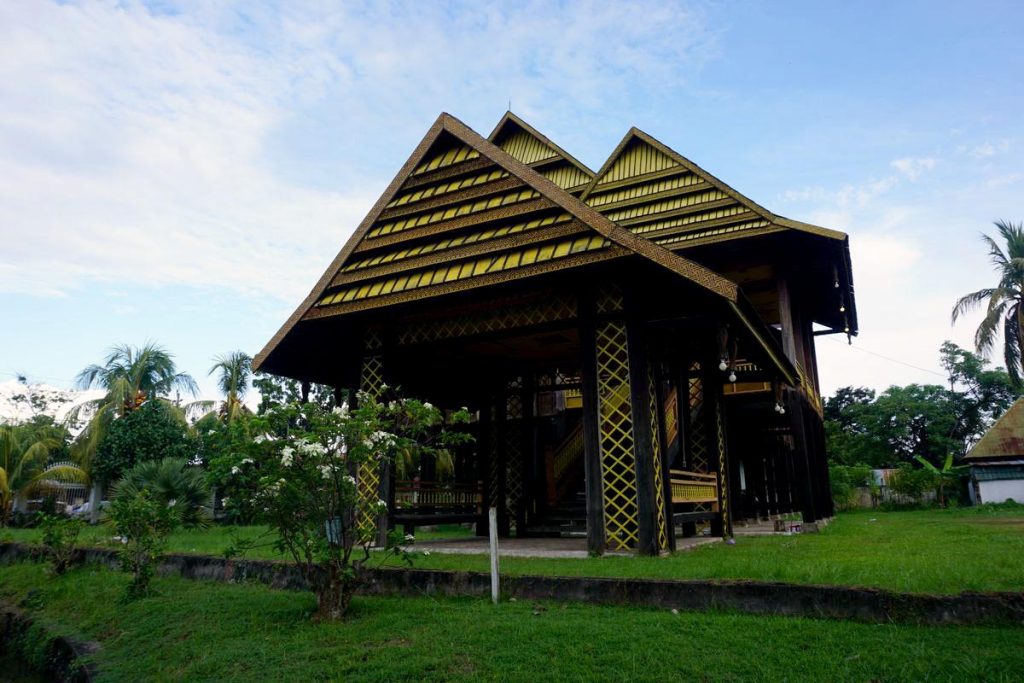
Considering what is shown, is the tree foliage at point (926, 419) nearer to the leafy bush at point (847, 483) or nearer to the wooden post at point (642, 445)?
the leafy bush at point (847, 483)

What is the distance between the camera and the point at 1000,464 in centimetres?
2728

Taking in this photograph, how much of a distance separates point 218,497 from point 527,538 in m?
16.6

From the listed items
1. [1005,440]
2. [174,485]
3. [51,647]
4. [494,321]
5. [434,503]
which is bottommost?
[51,647]

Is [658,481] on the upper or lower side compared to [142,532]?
upper

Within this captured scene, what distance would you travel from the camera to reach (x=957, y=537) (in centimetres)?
1026

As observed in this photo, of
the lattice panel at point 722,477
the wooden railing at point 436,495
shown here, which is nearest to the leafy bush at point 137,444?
the wooden railing at point 436,495

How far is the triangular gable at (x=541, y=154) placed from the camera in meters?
18.2

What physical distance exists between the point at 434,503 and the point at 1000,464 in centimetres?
2510

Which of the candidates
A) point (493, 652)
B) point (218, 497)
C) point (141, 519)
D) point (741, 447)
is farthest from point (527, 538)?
point (218, 497)

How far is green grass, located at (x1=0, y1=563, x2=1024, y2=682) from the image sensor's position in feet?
13.3

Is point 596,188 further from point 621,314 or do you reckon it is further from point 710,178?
point 621,314

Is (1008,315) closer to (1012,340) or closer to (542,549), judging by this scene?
(1012,340)

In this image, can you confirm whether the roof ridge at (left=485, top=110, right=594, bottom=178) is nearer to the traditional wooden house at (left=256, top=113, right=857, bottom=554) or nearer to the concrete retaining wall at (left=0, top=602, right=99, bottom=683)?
the traditional wooden house at (left=256, top=113, right=857, bottom=554)

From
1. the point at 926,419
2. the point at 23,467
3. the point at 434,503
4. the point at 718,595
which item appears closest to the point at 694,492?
the point at 434,503
